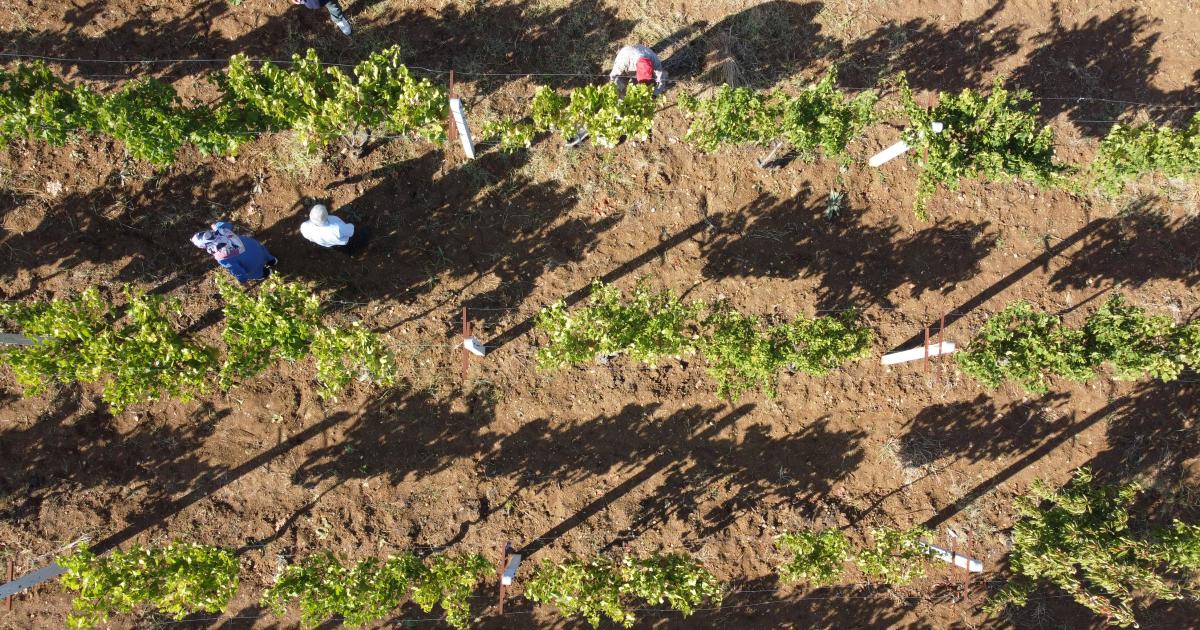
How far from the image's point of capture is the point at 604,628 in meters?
8.61

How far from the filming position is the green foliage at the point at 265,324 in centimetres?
674

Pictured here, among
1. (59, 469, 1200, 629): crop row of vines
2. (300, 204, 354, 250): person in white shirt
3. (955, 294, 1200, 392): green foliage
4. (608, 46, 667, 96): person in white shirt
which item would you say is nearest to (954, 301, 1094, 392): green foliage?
(955, 294, 1200, 392): green foliage

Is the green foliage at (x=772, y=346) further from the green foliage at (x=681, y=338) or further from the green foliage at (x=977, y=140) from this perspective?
the green foliage at (x=977, y=140)

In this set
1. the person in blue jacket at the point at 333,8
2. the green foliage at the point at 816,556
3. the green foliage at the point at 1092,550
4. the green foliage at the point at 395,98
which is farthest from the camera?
the person in blue jacket at the point at 333,8

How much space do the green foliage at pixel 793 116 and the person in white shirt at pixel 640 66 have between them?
527mm

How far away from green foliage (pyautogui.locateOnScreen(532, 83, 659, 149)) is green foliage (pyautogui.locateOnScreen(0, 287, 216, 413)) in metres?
4.53

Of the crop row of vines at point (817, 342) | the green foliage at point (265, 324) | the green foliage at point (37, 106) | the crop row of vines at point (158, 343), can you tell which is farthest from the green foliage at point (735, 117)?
the green foliage at point (37, 106)

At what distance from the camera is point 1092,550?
753cm

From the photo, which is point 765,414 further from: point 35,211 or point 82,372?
point 35,211

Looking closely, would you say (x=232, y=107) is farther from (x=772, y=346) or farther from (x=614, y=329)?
(x=772, y=346)

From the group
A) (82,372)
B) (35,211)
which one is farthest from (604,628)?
(35,211)

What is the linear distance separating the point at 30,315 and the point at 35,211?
7.94 feet

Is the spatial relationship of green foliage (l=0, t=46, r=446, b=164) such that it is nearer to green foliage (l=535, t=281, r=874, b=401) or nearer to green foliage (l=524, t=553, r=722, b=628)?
green foliage (l=535, t=281, r=874, b=401)

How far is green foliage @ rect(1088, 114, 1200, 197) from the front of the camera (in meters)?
7.57
